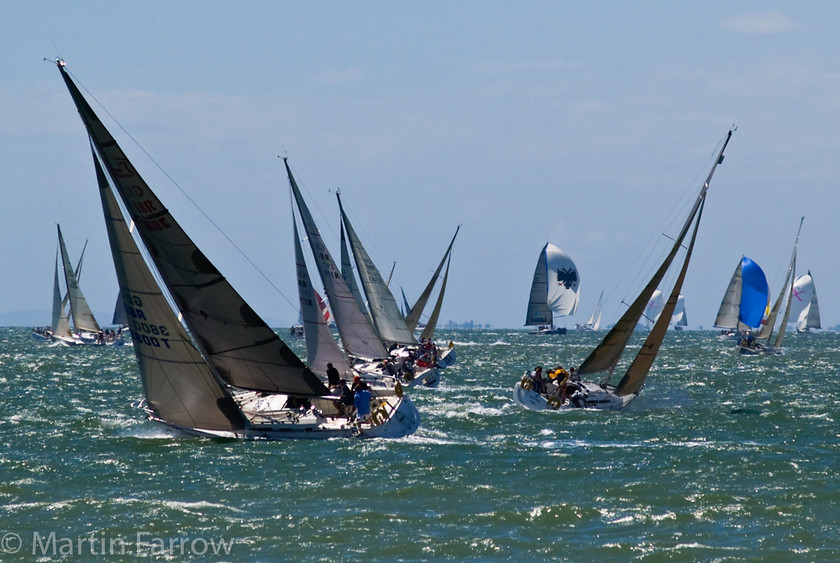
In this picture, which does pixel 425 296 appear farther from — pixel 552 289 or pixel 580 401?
pixel 552 289

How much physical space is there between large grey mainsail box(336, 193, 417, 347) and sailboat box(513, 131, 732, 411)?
1526 centimetres

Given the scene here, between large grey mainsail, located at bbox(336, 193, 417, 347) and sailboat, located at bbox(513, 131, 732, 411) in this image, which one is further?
large grey mainsail, located at bbox(336, 193, 417, 347)

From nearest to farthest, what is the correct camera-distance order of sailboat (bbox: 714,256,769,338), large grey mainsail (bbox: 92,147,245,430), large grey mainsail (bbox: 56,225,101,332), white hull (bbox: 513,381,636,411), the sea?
the sea < large grey mainsail (bbox: 92,147,245,430) < white hull (bbox: 513,381,636,411) < large grey mainsail (bbox: 56,225,101,332) < sailboat (bbox: 714,256,769,338)

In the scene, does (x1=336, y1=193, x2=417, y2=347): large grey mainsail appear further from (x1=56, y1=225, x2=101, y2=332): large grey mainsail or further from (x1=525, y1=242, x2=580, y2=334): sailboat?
(x1=525, y1=242, x2=580, y2=334): sailboat

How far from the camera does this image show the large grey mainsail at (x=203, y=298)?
77.6 ft

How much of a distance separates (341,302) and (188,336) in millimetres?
17437

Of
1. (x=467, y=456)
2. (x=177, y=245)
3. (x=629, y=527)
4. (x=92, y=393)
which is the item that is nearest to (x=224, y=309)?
(x=177, y=245)

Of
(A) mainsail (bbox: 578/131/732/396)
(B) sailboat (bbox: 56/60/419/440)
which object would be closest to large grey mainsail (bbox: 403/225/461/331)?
(A) mainsail (bbox: 578/131/732/396)

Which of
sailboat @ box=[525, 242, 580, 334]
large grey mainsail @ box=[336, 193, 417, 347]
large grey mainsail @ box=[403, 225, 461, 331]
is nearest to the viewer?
large grey mainsail @ box=[336, 193, 417, 347]

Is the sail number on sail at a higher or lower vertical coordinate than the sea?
higher

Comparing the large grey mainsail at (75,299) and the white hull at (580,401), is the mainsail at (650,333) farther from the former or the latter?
the large grey mainsail at (75,299)

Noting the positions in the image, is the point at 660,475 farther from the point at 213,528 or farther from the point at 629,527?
the point at 213,528

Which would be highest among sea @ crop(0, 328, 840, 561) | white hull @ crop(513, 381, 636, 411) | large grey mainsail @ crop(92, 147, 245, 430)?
large grey mainsail @ crop(92, 147, 245, 430)

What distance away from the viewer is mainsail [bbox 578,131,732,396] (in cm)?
3591
